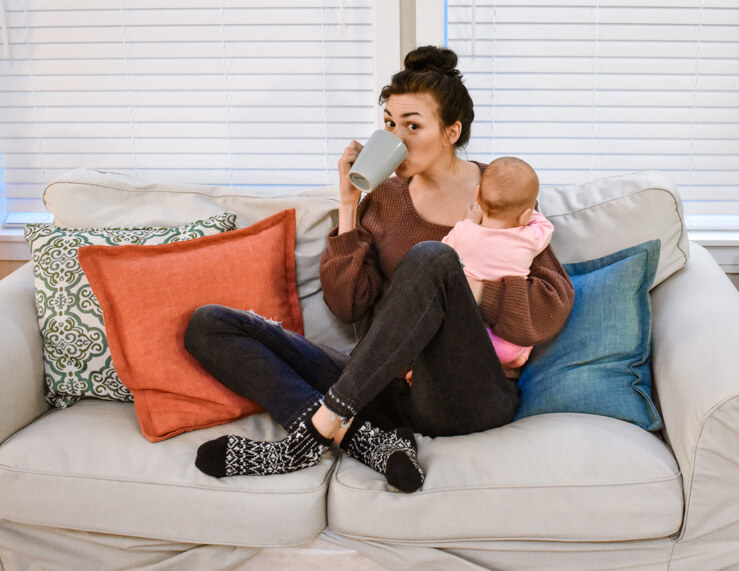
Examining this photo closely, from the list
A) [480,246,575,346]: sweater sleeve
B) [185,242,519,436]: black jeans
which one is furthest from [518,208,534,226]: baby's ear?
[185,242,519,436]: black jeans

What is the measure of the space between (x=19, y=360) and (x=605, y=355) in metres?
1.32

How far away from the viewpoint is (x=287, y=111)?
2.28 meters

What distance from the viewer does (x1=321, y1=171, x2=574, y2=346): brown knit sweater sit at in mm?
1562

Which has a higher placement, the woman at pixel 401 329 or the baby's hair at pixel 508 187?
the baby's hair at pixel 508 187

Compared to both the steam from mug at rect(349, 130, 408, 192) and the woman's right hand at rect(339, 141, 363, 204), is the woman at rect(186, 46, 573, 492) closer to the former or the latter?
the woman's right hand at rect(339, 141, 363, 204)

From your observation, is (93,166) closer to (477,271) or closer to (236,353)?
(236,353)

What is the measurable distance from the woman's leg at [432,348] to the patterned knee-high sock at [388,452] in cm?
9

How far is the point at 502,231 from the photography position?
5.14 ft

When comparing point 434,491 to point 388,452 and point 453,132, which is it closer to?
point 388,452

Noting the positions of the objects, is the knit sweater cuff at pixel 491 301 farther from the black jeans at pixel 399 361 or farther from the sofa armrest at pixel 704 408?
the sofa armrest at pixel 704 408

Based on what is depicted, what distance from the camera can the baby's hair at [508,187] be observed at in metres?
1.53

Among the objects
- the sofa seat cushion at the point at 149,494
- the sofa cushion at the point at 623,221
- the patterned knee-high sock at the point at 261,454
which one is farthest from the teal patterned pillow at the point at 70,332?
the sofa cushion at the point at 623,221

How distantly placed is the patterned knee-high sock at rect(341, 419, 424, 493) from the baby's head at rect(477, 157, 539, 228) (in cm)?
51

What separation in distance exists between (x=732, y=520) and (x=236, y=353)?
1051 mm
